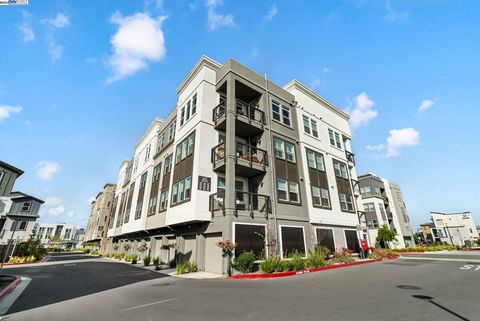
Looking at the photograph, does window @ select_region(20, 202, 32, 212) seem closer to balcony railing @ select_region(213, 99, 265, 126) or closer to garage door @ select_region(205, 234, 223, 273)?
garage door @ select_region(205, 234, 223, 273)

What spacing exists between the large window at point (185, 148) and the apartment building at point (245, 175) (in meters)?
0.10

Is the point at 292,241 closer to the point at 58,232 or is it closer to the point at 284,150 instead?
the point at 284,150

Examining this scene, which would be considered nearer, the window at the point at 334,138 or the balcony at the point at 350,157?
the window at the point at 334,138

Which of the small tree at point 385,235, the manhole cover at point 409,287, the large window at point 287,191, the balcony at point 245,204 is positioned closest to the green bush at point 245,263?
the balcony at point 245,204

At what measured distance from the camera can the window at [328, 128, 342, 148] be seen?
87.6 ft

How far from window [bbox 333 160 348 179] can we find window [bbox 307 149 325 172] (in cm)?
257

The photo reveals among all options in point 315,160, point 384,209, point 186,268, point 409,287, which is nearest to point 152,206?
point 186,268

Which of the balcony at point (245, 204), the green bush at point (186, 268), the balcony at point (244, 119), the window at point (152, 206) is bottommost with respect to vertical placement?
the green bush at point (186, 268)

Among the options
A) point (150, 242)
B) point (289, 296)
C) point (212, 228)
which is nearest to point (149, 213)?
point (150, 242)

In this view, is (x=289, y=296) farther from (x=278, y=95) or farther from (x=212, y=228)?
(x=278, y=95)

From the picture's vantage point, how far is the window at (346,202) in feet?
77.5

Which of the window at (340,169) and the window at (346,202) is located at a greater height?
the window at (340,169)

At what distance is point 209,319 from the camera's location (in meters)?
5.65

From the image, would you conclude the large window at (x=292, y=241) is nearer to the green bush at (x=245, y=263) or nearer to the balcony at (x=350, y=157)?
the green bush at (x=245, y=263)
